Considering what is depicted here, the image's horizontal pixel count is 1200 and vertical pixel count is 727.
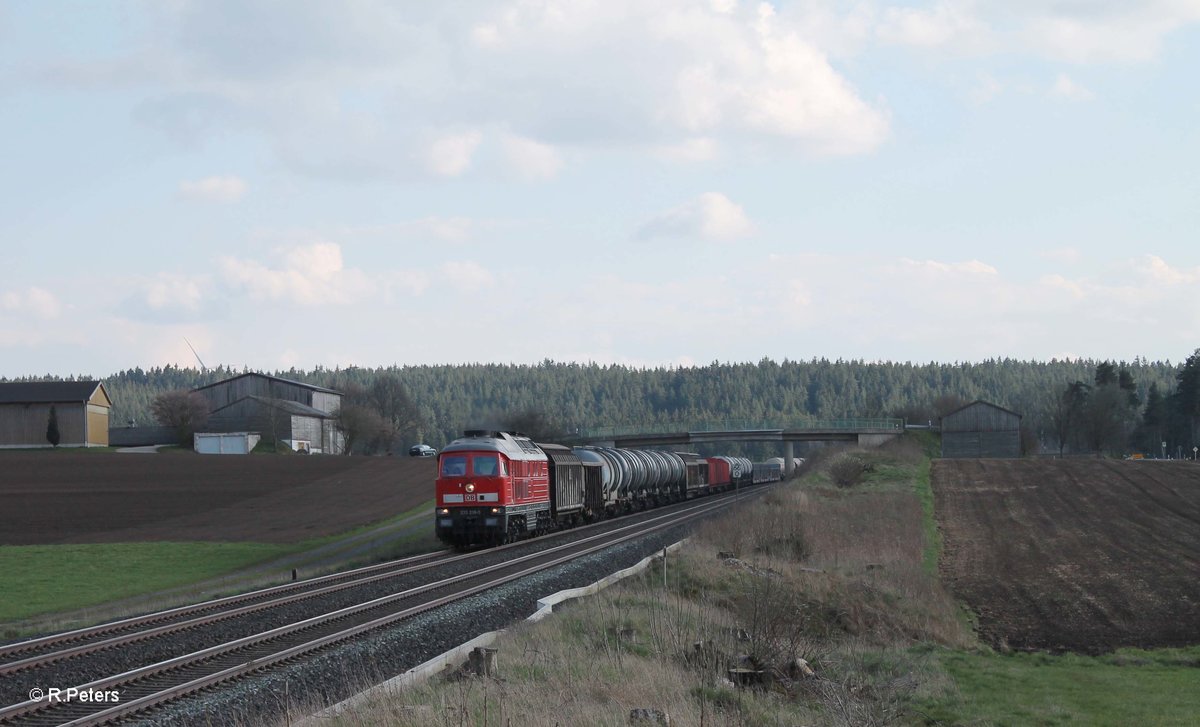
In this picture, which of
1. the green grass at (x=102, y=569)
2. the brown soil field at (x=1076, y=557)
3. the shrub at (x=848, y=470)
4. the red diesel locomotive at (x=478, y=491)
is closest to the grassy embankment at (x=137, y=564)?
the green grass at (x=102, y=569)

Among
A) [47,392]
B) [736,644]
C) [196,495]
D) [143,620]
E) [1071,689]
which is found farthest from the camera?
[47,392]

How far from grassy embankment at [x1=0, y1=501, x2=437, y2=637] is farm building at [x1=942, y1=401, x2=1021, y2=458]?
258 feet

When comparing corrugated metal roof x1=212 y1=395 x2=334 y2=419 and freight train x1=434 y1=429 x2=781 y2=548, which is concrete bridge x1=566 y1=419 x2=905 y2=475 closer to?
corrugated metal roof x1=212 y1=395 x2=334 y2=419

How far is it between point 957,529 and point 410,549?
24060mm

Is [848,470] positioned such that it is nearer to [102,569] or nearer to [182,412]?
[102,569]

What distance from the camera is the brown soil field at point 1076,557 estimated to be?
92.7ft

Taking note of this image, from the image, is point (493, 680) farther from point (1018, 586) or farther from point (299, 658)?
point (1018, 586)

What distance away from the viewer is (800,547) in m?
35.9

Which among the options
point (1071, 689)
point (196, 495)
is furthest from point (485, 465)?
point (196, 495)

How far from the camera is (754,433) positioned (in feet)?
354

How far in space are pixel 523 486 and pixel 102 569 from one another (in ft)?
48.1

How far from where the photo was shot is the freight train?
35875 mm

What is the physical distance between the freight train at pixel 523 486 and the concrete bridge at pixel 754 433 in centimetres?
4367

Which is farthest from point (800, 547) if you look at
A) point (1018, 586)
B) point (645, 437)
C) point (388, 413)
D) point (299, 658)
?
point (388, 413)
